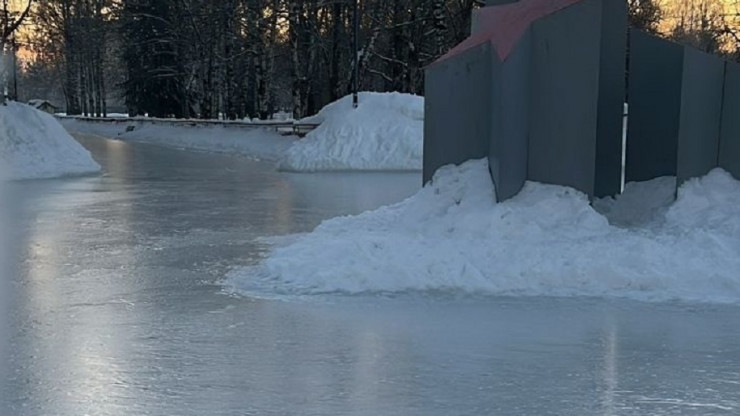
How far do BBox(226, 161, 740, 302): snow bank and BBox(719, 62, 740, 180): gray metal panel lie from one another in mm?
309

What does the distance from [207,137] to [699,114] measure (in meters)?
29.8

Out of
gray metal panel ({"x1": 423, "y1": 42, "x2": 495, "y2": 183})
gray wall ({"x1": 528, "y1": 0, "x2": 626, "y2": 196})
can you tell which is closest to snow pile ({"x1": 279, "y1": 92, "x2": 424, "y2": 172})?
gray metal panel ({"x1": 423, "y1": 42, "x2": 495, "y2": 183})

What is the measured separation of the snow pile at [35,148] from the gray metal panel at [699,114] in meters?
14.9

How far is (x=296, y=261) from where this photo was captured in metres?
7.42

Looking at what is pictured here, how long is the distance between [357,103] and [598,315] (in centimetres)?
1807

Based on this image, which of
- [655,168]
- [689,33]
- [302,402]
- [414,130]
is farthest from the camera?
[689,33]

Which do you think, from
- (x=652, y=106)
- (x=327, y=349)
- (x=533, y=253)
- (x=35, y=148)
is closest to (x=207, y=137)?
(x=35, y=148)

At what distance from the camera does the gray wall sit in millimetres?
8344

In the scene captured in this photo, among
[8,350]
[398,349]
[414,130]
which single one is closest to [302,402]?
[398,349]

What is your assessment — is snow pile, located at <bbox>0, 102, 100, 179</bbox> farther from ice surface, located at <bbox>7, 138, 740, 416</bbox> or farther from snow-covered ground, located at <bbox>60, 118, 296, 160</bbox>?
ice surface, located at <bbox>7, 138, 740, 416</bbox>

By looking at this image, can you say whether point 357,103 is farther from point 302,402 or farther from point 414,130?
point 302,402

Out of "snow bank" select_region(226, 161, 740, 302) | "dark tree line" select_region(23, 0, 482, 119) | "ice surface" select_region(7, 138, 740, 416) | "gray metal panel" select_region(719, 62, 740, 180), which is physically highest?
"dark tree line" select_region(23, 0, 482, 119)

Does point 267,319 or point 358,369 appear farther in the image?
point 267,319

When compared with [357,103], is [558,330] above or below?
below
